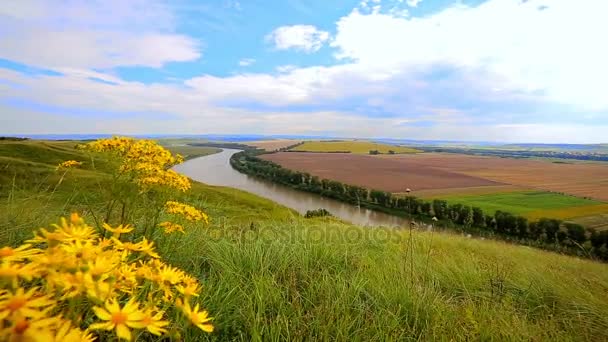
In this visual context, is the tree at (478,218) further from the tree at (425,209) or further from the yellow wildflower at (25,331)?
the yellow wildflower at (25,331)

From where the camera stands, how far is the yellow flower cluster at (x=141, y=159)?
4.23 m

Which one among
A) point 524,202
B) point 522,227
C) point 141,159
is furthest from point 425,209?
point 141,159

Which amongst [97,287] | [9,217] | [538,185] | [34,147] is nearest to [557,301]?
[97,287]

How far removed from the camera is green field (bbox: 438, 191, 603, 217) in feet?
165

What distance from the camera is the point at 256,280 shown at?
146 inches

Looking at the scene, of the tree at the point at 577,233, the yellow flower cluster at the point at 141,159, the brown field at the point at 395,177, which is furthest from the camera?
the brown field at the point at 395,177

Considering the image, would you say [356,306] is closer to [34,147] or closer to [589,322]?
[589,322]

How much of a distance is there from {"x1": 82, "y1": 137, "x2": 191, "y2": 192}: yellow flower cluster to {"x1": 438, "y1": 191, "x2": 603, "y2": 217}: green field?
52698 mm

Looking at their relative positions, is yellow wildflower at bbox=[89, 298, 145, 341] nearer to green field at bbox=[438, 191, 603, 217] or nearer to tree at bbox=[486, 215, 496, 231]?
tree at bbox=[486, 215, 496, 231]

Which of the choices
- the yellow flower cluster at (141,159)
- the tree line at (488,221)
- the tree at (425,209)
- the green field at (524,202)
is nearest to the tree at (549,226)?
the tree line at (488,221)

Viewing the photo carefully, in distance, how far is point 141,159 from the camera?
4.34 meters

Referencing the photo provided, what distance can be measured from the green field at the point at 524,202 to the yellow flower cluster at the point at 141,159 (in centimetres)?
5270

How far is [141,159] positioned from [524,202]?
6390 centimetres

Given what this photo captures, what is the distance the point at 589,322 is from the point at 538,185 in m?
79.7
